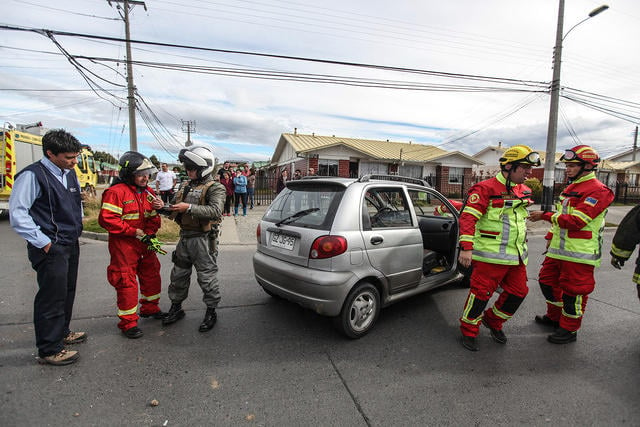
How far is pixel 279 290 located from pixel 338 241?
838 millimetres

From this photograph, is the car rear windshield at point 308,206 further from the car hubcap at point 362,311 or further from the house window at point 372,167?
the house window at point 372,167

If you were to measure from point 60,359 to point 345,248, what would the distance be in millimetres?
2527

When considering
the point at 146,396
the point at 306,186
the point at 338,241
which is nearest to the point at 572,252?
the point at 338,241

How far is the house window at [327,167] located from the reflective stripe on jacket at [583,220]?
17.7m

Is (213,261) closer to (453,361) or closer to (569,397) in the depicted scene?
(453,361)

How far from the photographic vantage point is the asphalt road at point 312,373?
2.20m

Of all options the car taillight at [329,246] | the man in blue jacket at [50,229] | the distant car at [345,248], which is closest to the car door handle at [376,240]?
the distant car at [345,248]

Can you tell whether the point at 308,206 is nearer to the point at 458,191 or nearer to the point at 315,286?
the point at 315,286

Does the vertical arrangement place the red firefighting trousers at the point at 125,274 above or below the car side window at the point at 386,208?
below

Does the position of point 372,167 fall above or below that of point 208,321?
above

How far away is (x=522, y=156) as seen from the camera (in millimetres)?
2951

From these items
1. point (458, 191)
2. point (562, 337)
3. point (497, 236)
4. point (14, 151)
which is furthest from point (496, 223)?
point (458, 191)

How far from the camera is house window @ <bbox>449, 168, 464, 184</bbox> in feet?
82.1

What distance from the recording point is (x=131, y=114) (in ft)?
52.3
